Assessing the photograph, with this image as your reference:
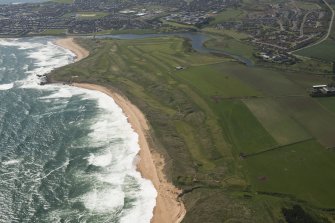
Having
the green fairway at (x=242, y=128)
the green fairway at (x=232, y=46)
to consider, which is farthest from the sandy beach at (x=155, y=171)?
the green fairway at (x=232, y=46)

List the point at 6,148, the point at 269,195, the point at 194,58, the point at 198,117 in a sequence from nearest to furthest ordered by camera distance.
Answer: the point at 269,195
the point at 6,148
the point at 198,117
the point at 194,58

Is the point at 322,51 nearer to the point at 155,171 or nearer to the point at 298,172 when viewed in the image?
the point at 298,172

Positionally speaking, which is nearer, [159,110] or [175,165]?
Result: [175,165]

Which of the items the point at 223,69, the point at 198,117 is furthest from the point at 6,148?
the point at 223,69

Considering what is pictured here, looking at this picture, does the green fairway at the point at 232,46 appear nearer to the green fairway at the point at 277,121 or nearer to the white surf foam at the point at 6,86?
the green fairway at the point at 277,121

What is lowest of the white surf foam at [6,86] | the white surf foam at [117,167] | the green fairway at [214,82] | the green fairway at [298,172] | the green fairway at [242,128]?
the white surf foam at [117,167]

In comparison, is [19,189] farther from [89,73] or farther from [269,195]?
[89,73]

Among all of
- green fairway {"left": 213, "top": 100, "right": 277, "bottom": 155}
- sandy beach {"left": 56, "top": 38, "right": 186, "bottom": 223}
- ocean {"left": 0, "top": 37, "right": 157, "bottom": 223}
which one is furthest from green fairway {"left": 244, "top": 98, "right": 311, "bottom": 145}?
ocean {"left": 0, "top": 37, "right": 157, "bottom": 223}
